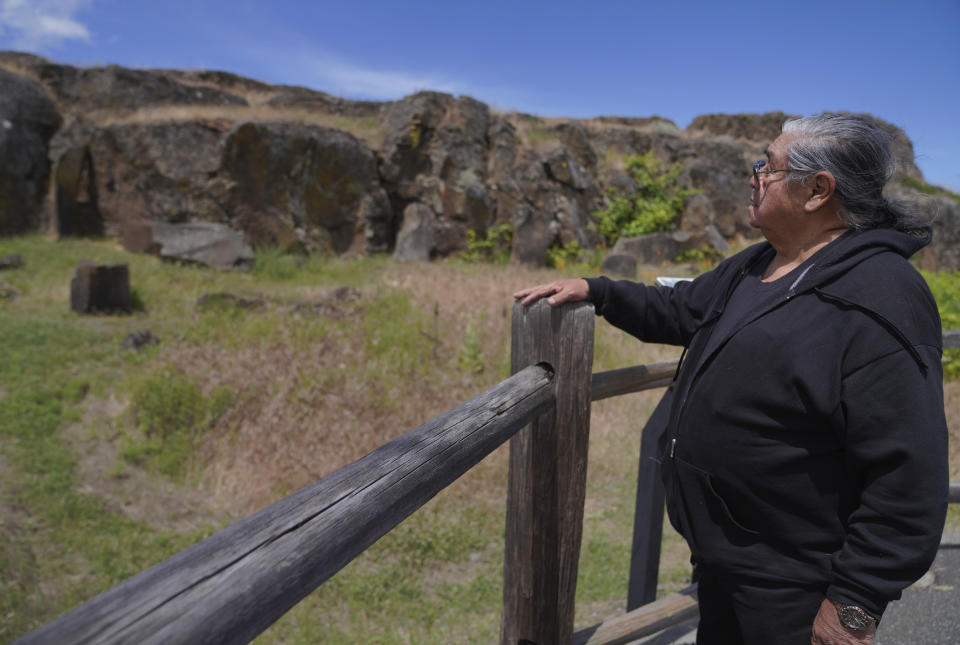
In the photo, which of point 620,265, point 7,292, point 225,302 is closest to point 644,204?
point 620,265

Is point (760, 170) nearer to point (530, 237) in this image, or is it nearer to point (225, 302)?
point (225, 302)

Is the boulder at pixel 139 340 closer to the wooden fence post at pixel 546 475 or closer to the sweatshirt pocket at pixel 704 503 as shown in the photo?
the wooden fence post at pixel 546 475

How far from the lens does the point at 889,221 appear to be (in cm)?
163

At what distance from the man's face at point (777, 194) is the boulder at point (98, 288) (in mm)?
10284

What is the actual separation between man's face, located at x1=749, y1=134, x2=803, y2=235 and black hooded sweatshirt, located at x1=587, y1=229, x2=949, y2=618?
16 cm

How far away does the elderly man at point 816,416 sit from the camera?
4.52ft

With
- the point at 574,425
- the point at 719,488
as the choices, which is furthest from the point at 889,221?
the point at 574,425

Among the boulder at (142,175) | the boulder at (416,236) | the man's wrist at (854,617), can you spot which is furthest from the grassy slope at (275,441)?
the boulder at (416,236)

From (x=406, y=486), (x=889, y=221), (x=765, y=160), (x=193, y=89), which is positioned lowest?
(x=406, y=486)

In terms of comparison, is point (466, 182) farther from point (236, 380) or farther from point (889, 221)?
point (889, 221)

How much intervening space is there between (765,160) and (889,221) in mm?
374

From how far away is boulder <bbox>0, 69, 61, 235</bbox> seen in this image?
14.2 m

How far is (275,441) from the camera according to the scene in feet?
19.0

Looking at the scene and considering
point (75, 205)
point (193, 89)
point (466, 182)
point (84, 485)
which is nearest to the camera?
point (84, 485)
